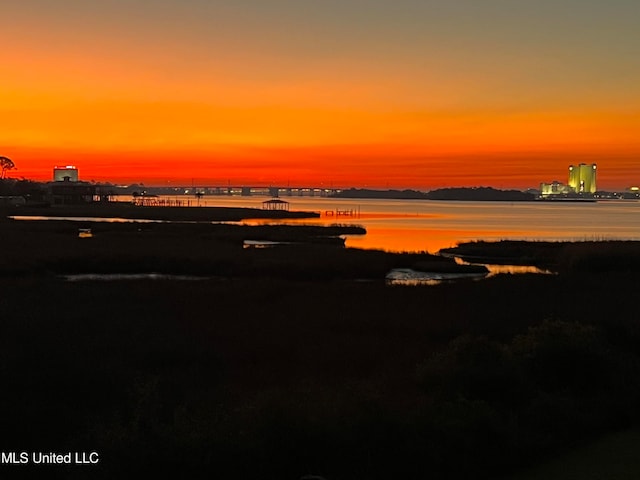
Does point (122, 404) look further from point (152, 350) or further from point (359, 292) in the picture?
point (359, 292)

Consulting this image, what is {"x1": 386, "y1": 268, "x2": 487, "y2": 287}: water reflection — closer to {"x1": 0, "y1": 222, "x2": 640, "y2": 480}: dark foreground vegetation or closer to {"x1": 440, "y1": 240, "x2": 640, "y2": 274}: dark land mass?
{"x1": 440, "y1": 240, "x2": 640, "y2": 274}: dark land mass

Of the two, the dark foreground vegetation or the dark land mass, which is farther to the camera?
the dark land mass

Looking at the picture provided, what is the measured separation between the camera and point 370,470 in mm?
9734

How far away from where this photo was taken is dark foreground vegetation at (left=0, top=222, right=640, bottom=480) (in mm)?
9664

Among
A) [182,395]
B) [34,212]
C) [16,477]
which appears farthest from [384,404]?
[34,212]

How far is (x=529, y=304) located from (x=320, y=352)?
12.3 metres

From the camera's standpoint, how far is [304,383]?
13945 millimetres

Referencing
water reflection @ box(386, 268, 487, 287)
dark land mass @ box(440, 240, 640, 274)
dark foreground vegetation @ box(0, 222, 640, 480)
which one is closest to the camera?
dark foreground vegetation @ box(0, 222, 640, 480)

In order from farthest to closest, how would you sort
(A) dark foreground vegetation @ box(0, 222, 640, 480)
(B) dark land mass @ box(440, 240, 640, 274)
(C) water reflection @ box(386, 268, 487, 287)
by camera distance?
(B) dark land mass @ box(440, 240, 640, 274), (C) water reflection @ box(386, 268, 487, 287), (A) dark foreground vegetation @ box(0, 222, 640, 480)

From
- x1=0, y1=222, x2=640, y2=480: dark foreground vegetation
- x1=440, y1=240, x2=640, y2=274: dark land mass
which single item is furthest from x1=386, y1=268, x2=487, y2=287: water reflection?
x1=0, y1=222, x2=640, y2=480: dark foreground vegetation

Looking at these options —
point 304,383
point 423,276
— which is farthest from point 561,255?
point 304,383

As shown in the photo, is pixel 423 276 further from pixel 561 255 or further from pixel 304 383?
pixel 304 383

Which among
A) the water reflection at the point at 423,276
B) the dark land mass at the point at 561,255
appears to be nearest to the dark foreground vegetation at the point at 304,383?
the water reflection at the point at 423,276

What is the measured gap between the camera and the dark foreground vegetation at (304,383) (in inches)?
380
